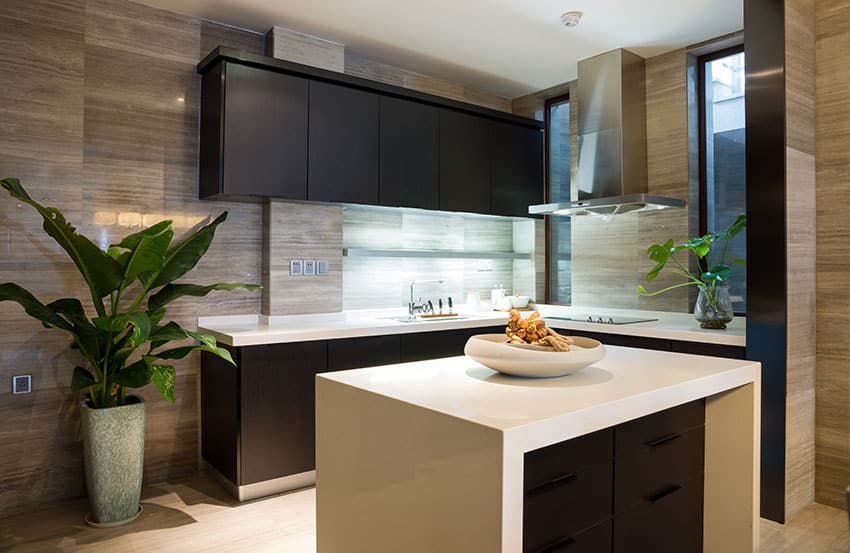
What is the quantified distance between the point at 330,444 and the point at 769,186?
98.2 inches

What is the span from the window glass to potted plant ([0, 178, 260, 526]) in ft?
10.4

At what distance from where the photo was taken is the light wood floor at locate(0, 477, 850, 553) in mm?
Answer: 2598

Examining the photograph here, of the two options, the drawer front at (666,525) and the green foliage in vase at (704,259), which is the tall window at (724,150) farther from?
the drawer front at (666,525)

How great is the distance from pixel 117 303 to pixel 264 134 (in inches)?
49.4

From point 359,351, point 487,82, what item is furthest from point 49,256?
point 487,82

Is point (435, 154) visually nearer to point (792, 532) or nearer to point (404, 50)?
point (404, 50)

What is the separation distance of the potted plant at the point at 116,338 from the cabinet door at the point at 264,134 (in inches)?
18.8

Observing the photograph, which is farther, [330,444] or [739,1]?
[739,1]

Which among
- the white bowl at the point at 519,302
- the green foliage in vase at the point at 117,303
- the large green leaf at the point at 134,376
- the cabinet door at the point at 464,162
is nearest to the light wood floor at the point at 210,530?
the green foliage in vase at the point at 117,303

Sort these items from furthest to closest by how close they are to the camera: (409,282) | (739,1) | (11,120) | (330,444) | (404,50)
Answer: (409,282), (404,50), (739,1), (11,120), (330,444)

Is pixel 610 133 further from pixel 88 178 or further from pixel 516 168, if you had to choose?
pixel 88 178

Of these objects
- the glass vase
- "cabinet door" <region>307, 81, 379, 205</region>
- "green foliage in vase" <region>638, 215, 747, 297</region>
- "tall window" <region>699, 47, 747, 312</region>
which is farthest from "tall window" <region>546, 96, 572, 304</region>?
"cabinet door" <region>307, 81, 379, 205</region>

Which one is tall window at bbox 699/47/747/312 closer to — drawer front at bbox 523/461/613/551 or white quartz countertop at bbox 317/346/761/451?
white quartz countertop at bbox 317/346/761/451

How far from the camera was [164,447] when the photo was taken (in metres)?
3.43
